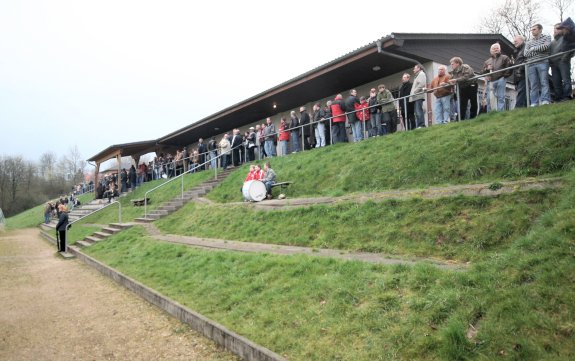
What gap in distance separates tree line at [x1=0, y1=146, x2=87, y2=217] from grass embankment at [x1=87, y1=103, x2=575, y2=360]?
61.2m

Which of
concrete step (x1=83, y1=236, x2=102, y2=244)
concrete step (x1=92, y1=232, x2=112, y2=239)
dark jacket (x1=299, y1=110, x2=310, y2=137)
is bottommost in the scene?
concrete step (x1=83, y1=236, x2=102, y2=244)

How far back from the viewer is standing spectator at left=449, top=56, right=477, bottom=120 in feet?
30.9

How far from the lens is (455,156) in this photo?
7.62m

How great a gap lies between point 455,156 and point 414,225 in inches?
91.5

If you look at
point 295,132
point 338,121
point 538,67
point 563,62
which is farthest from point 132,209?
point 563,62

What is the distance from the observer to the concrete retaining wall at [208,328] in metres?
4.29

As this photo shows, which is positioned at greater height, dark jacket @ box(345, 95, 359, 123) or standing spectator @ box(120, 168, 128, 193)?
dark jacket @ box(345, 95, 359, 123)

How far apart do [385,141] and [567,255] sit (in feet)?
23.4

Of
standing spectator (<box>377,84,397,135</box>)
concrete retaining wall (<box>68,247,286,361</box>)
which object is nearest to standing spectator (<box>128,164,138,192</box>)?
concrete retaining wall (<box>68,247,286,361</box>)

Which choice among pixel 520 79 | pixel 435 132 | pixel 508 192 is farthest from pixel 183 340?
pixel 520 79

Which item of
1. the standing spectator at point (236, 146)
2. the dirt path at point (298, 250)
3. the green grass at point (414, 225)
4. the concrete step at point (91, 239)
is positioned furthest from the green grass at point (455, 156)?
the concrete step at point (91, 239)

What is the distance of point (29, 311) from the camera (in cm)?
719

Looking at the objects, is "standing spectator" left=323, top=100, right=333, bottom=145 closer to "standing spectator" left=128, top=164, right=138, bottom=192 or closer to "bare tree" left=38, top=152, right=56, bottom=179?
"standing spectator" left=128, top=164, right=138, bottom=192

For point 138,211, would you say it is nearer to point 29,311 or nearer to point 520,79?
point 29,311
